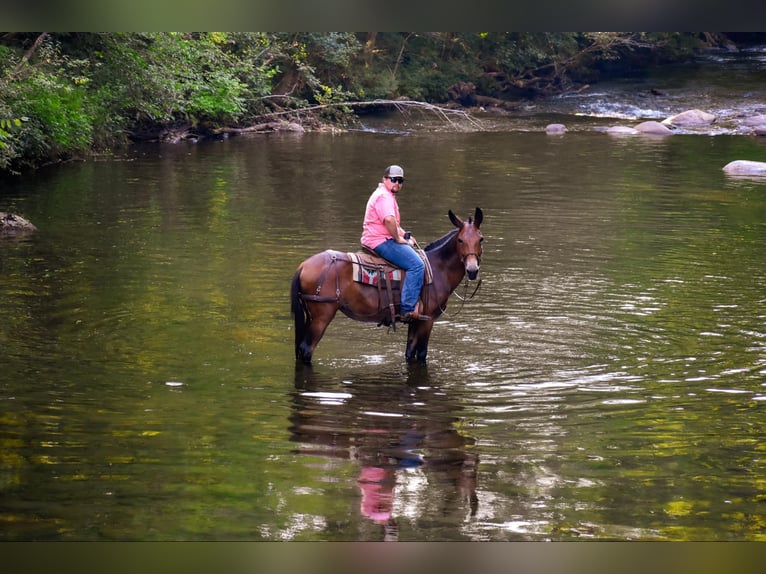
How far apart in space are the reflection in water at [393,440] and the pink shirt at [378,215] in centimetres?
148

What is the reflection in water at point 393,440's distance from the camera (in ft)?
23.2

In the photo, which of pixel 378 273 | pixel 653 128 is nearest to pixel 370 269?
pixel 378 273

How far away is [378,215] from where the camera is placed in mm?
10742

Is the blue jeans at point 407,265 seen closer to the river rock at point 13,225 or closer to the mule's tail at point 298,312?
the mule's tail at point 298,312

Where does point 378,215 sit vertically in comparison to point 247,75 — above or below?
below

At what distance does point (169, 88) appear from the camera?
29078mm

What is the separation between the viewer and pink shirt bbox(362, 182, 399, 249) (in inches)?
419

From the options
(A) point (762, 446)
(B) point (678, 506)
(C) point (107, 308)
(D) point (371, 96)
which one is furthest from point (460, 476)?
(D) point (371, 96)

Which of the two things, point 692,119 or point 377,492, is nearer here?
point 377,492

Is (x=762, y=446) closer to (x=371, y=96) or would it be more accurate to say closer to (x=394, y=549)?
(x=394, y=549)

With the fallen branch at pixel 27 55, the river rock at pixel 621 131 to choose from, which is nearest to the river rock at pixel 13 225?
the fallen branch at pixel 27 55

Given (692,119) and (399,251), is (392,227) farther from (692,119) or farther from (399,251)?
(692,119)

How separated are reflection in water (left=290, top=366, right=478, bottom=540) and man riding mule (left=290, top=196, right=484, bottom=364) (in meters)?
0.43

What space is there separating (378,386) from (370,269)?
1.30m
